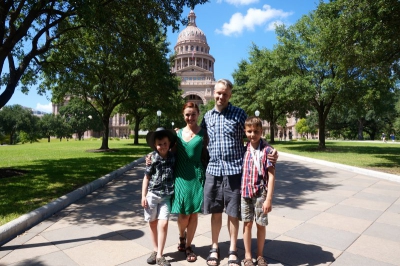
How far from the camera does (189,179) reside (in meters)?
3.25

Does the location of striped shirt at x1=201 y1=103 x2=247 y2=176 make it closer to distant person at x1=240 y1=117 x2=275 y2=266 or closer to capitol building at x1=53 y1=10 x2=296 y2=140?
distant person at x1=240 y1=117 x2=275 y2=266

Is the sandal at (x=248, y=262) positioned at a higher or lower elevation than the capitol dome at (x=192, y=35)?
lower

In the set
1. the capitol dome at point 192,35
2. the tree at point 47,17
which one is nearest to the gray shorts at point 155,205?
the tree at point 47,17

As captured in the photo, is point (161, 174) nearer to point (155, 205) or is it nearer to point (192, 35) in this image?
point (155, 205)

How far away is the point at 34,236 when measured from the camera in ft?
13.6

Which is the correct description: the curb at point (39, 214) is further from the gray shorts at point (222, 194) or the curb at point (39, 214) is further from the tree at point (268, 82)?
the tree at point (268, 82)

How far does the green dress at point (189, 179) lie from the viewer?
3219mm

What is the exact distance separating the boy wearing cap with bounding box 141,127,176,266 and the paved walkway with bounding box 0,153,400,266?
0.41m

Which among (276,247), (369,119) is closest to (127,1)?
(276,247)

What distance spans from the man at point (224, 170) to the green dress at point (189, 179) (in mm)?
102

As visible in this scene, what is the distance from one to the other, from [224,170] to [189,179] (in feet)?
1.46

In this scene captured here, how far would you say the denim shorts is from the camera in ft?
10.0

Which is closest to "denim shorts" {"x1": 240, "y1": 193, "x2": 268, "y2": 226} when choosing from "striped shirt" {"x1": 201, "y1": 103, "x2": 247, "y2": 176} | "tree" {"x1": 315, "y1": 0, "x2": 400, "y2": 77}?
"striped shirt" {"x1": 201, "y1": 103, "x2": 247, "y2": 176}

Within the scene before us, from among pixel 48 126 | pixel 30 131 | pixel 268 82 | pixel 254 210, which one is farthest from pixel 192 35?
pixel 254 210
